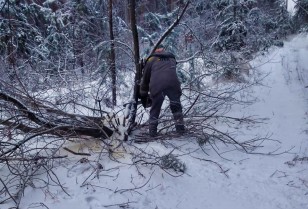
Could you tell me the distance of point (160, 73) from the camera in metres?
5.21

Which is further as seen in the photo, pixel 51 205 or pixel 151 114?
pixel 151 114

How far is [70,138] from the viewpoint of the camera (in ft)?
15.4

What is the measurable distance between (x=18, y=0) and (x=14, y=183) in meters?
9.13

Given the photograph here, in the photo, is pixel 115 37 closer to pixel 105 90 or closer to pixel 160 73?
pixel 105 90

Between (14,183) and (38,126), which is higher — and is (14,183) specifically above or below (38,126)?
below

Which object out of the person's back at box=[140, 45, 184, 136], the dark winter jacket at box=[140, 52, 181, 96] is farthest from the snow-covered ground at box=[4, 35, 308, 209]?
the dark winter jacket at box=[140, 52, 181, 96]

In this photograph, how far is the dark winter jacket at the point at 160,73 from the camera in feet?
17.0

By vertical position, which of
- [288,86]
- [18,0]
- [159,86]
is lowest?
[288,86]

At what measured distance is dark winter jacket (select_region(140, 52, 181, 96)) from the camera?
518 cm

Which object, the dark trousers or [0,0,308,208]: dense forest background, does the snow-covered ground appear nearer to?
[0,0,308,208]: dense forest background

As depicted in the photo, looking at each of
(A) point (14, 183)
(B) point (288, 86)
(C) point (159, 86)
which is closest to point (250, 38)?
(B) point (288, 86)

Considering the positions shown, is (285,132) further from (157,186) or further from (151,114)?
(157,186)

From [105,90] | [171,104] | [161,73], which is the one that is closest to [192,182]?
[171,104]

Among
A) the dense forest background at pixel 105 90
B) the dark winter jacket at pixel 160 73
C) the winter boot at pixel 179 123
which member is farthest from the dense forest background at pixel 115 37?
the winter boot at pixel 179 123
